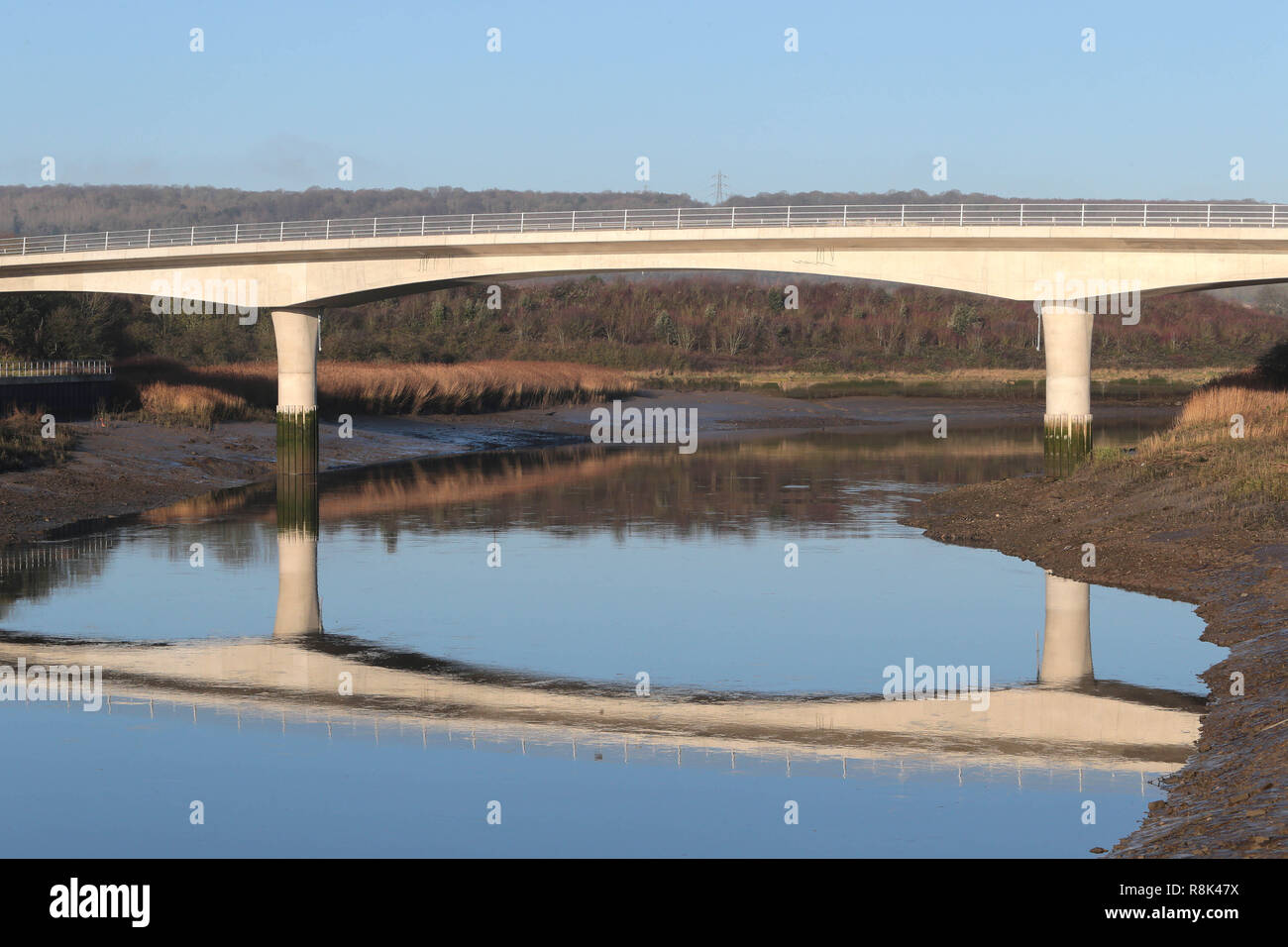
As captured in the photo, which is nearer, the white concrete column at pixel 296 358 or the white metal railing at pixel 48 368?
the white concrete column at pixel 296 358

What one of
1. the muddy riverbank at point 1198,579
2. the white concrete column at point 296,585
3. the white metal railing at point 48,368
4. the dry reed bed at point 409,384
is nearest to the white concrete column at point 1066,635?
the muddy riverbank at point 1198,579

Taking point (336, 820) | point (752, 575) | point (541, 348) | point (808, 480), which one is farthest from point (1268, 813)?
point (541, 348)

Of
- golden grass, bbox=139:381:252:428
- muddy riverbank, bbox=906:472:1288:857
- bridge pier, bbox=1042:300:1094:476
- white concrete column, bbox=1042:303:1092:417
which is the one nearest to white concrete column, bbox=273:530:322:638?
muddy riverbank, bbox=906:472:1288:857

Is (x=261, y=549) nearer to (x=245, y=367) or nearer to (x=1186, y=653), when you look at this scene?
(x=1186, y=653)

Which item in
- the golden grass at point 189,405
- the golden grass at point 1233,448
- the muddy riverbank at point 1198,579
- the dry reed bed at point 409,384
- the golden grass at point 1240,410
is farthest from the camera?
the dry reed bed at point 409,384

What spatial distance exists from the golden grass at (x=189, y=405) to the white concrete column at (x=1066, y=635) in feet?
113

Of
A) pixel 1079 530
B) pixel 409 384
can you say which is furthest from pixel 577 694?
pixel 409 384

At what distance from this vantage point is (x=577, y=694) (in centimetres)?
1705

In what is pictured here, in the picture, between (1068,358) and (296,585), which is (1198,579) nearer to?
(296,585)

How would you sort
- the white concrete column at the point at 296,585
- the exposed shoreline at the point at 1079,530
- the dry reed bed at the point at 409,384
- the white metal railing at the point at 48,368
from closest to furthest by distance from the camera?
1. the exposed shoreline at the point at 1079,530
2. the white concrete column at the point at 296,585
3. the white metal railing at the point at 48,368
4. the dry reed bed at the point at 409,384

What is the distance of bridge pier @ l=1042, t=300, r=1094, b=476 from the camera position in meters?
39.2

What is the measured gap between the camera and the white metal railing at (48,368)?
177 ft

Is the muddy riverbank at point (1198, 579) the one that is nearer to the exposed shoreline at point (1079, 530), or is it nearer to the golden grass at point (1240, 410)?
the exposed shoreline at point (1079, 530)

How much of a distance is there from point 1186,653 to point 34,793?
42.6ft
